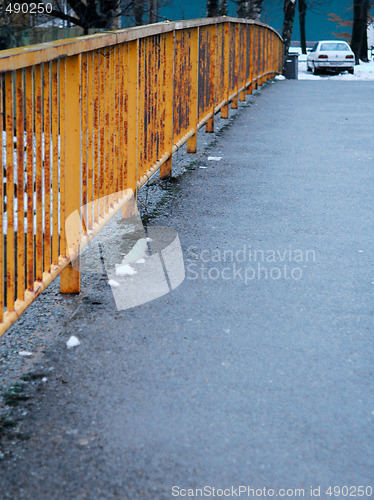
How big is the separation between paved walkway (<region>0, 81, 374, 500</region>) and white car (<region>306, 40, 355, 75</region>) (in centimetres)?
3083

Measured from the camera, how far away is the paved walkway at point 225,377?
8.43 ft

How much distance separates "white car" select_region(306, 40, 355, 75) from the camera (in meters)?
35.3

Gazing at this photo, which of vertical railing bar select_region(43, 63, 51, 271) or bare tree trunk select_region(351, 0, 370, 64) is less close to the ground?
bare tree trunk select_region(351, 0, 370, 64)

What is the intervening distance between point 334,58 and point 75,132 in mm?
33396

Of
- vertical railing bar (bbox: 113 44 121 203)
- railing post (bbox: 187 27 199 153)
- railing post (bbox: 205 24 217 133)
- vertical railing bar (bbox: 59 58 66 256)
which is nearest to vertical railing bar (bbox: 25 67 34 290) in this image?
vertical railing bar (bbox: 59 58 66 256)

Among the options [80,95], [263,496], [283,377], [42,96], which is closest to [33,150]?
[42,96]

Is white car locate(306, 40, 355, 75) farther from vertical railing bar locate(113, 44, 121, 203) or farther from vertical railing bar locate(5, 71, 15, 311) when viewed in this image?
vertical railing bar locate(5, 71, 15, 311)

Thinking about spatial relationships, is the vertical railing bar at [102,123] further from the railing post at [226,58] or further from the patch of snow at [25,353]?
the railing post at [226,58]

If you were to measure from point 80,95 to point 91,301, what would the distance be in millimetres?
1009

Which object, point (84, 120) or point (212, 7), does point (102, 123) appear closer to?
point (84, 120)

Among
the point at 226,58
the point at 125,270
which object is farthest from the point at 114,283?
the point at 226,58

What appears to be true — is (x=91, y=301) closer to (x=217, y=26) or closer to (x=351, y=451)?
(x=351, y=451)

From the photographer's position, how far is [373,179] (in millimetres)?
7391

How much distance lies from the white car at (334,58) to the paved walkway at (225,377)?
30833 mm
